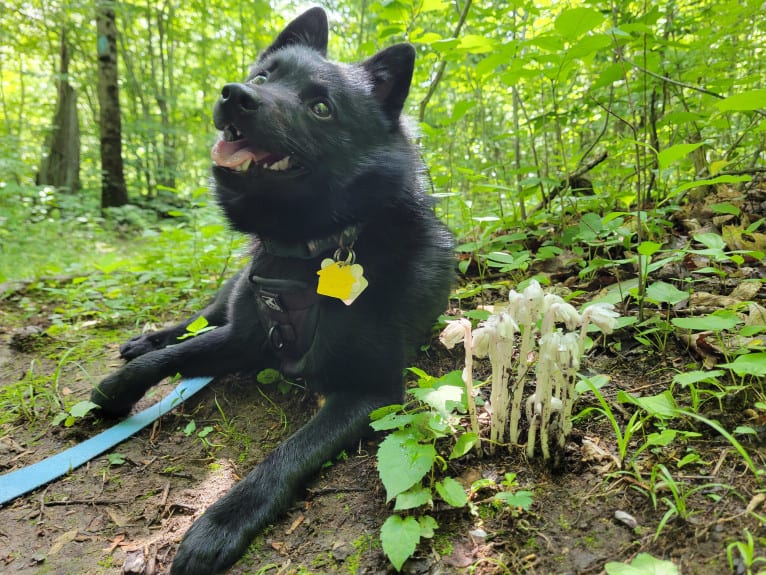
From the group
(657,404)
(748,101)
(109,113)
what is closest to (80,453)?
(657,404)

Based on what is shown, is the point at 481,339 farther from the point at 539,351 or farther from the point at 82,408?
the point at 82,408

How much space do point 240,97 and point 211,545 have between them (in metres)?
1.49

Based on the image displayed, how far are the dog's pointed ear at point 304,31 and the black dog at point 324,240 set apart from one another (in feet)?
0.79

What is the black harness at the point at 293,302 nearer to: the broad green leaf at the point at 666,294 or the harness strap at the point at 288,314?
the harness strap at the point at 288,314

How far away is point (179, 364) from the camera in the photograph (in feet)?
6.99

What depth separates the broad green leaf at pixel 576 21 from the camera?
6.06 feet

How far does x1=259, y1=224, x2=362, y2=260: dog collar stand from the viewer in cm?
191

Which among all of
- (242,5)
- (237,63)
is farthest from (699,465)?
(237,63)

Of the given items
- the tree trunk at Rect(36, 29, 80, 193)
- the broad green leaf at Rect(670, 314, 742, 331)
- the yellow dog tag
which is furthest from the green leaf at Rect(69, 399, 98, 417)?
the tree trunk at Rect(36, 29, 80, 193)

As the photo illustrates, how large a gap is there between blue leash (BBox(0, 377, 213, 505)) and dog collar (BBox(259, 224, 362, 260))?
2.63ft

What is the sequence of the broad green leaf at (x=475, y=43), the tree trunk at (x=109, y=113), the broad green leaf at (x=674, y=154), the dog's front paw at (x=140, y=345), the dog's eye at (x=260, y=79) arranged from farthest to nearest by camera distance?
1. the tree trunk at (x=109, y=113)
2. the dog's front paw at (x=140, y=345)
3. the broad green leaf at (x=475, y=43)
4. the dog's eye at (x=260, y=79)
5. the broad green leaf at (x=674, y=154)

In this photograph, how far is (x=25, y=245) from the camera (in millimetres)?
6273

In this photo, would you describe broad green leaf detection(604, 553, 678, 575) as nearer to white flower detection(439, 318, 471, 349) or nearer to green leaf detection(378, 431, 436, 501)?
green leaf detection(378, 431, 436, 501)

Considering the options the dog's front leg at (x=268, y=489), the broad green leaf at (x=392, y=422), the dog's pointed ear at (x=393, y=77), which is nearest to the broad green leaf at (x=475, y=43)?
the dog's pointed ear at (x=393, y=77)
